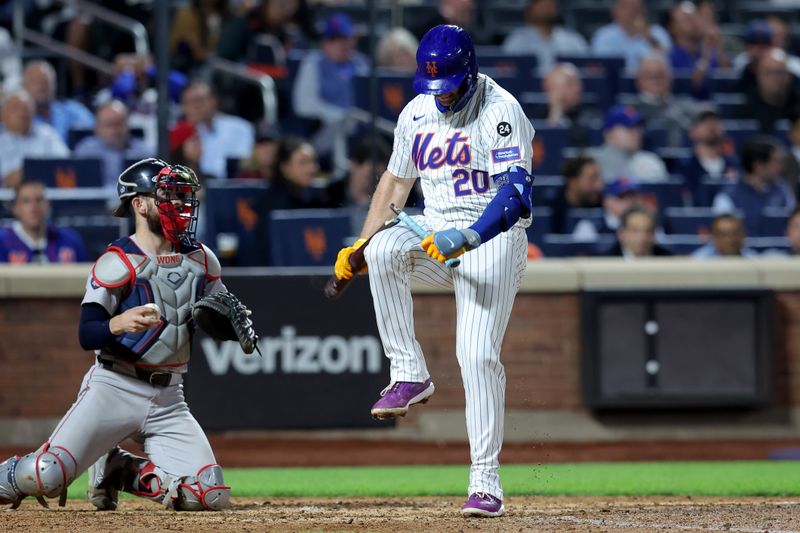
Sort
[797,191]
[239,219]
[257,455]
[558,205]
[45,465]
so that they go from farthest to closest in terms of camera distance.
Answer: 1. [797,191]
2. [558,205]
3. [239,219]
4. [257,455]
5. [45,465]

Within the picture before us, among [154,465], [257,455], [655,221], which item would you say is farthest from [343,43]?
[154,465]

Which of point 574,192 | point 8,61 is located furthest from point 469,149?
point 8,61

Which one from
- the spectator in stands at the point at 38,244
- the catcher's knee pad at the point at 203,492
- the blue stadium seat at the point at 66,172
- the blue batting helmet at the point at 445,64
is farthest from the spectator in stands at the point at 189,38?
the blue batting helmet at the point at 445,64

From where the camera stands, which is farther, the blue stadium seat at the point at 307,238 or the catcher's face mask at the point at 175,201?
the blue stadium seat at the point at 307,238

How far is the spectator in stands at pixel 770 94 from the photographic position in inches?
539

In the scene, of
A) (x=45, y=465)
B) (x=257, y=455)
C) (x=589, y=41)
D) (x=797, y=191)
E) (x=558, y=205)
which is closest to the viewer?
(x=45, y=465)

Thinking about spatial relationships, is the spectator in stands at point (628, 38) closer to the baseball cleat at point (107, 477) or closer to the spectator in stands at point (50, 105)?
the spectator in stands at point (50, 105)

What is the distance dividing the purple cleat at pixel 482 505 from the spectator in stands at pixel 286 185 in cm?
452

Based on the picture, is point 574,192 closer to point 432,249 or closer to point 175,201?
point 175,201

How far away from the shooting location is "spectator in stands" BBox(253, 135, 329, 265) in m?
10.4

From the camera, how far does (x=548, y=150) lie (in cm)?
1187

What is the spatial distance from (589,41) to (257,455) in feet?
22.0

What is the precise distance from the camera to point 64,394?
32.4 ft

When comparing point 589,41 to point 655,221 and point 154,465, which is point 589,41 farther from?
point 154,465
